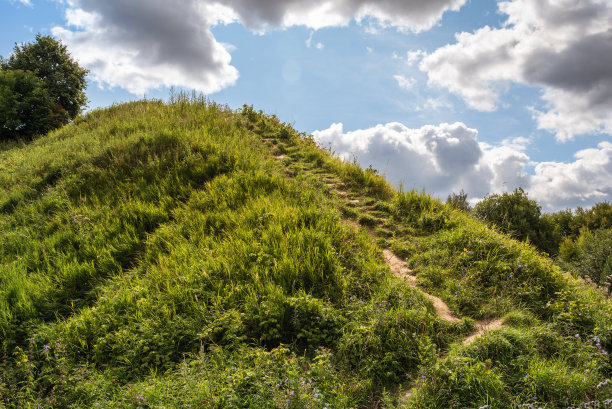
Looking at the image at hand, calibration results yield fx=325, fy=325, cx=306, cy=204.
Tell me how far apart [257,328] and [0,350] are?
3.95 meters

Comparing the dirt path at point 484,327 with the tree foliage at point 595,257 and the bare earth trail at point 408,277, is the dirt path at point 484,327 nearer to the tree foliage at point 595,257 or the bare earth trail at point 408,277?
the bare earth trail at point 408,277

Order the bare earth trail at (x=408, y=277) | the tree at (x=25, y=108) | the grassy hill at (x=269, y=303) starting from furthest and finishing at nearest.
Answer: the tree at (x=25, y=108) < the bare earth trail at (x=408, y=277) < the grassy hill at (x=269, y=303)

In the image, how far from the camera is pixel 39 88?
30.0 metres

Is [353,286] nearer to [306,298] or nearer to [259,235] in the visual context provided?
[306,298]

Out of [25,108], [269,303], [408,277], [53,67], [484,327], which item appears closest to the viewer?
[269,303]

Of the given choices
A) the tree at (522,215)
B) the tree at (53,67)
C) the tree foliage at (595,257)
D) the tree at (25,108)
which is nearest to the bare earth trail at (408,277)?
the tree at (522,215)

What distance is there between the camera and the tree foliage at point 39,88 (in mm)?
28484

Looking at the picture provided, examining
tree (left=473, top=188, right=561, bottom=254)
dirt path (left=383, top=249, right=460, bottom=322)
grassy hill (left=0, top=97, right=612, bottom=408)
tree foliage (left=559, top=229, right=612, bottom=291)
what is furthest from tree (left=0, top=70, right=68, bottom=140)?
tree foliage (left=559, top=229, right=612, bottom=291)

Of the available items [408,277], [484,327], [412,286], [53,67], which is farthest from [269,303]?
[53,67]

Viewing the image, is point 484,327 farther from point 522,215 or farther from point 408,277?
point 522,215

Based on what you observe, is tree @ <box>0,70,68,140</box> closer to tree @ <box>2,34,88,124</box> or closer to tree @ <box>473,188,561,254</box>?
tree @ <box>2,34,88,124</box>

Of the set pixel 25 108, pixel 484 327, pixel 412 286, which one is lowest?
pixel 484 327

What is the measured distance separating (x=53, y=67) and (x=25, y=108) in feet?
28.1

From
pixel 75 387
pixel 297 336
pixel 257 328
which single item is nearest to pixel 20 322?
pixel 75 387
